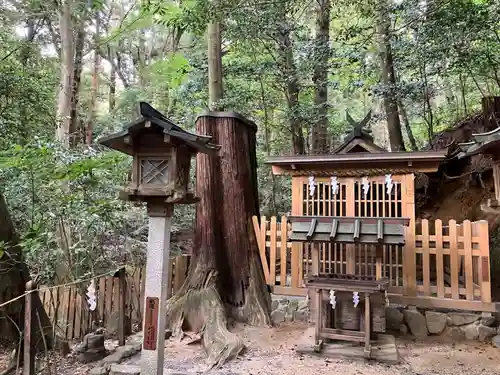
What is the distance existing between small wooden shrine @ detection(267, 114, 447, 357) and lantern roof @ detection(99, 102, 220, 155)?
281 centimetres

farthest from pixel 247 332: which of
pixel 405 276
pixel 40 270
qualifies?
pixel 40 270

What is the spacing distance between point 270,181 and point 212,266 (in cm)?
653

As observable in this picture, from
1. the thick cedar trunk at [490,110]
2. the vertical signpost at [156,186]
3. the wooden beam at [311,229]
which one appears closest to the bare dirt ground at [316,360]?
the vertical signpost at [156,186]

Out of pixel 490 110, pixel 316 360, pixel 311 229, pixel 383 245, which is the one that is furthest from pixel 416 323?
pixel 490 110

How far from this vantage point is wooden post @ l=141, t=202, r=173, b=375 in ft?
13.2

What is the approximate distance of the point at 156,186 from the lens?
13.4ft

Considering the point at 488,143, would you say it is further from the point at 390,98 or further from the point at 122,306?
the point at 390,98

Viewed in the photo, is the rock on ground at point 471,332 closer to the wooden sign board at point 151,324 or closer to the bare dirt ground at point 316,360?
the bare dirt ground at point 316,360

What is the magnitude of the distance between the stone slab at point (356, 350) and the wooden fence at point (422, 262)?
1.18 metres

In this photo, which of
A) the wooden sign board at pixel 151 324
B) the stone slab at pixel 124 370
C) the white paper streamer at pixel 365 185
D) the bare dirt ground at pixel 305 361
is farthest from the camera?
the white paper streamer at pixel 365 185

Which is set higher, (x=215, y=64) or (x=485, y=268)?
(x=215, y=64)

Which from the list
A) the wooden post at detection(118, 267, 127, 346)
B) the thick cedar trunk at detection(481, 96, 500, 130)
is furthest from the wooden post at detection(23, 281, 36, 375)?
the thick cedar trunk at detection(481, 96, 500, 130)

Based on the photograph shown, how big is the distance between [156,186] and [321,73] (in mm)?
7427

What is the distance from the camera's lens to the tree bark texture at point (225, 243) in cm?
625
